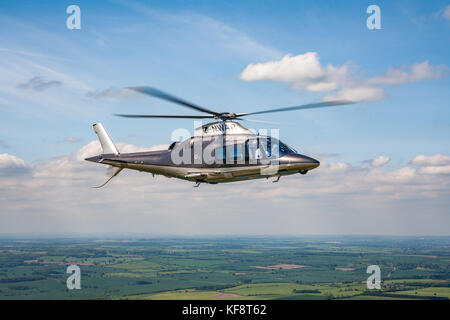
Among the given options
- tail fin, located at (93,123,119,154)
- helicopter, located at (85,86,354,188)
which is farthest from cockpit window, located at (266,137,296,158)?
tail fin, located at (93,123,119,154)

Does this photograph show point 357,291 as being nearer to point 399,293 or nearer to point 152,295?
point 399,293

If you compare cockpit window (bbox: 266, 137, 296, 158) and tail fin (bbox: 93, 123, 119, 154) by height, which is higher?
tail fin (bbox: 93, 123, 119, 154)

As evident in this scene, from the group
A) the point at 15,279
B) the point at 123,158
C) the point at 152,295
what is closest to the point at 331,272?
the point at 152,295
